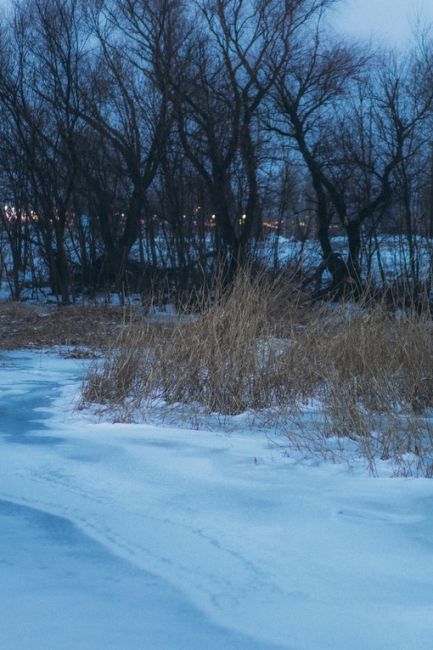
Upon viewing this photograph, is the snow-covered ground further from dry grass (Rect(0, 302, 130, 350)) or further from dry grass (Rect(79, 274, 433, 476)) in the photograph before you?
dry grass (Rect(0, 302, 130, 350))

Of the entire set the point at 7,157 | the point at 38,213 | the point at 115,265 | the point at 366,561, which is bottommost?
the point at 366,561

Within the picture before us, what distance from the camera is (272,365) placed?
644 cm

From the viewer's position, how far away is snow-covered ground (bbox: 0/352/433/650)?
8.94 feet

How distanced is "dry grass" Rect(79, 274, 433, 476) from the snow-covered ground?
0.80 meters

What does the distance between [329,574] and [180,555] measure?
2.00ft

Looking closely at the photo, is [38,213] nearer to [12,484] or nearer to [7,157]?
[7,157]

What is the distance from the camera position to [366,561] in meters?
3.32

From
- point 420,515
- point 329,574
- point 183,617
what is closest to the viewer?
point 183,617

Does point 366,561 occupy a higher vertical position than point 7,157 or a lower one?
lower

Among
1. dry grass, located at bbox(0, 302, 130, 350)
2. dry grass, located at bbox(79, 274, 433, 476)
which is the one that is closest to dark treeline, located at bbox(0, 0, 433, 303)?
dry grass, located at bbox(0, 302, 130, 350)

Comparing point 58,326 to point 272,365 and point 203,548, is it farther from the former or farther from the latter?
point 203,548

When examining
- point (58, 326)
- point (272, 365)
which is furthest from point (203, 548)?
point (58, 326)

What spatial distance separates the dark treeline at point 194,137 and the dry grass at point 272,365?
28.0 feet

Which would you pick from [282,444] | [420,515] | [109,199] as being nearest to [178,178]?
[109,199]
